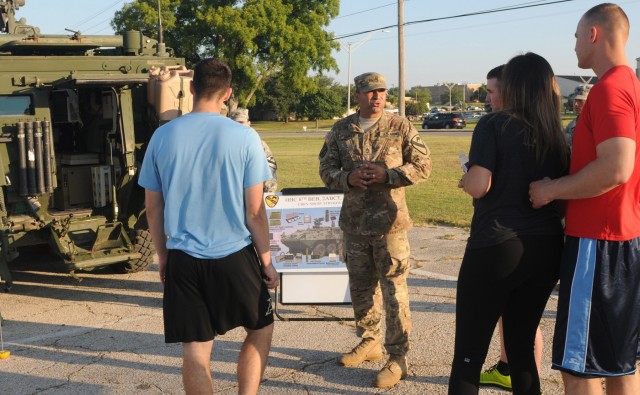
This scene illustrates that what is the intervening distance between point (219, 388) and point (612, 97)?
2964 millimetres

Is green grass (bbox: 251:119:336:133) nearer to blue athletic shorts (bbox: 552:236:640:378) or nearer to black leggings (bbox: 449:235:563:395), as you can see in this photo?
black leggings (bbox: 449:235:563:395)

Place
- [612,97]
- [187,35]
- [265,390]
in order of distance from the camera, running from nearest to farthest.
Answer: [612,97], [265,390], [187,35]

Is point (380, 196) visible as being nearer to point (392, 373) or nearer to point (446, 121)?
point (392, 373)

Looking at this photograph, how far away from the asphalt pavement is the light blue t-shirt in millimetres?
1501

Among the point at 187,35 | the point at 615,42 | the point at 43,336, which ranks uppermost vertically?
the point at 187,35

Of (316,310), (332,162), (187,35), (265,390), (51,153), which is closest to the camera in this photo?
(265,390)

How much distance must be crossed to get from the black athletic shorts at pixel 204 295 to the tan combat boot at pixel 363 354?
1605 millimetres

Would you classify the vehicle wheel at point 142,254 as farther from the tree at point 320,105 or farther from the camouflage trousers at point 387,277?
the tree at point 320,105

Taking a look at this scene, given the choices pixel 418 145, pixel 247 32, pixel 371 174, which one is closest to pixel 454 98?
pixel 247 32

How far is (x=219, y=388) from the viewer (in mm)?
4578

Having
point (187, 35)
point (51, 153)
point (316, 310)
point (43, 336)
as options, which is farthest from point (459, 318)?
point (187, 35)

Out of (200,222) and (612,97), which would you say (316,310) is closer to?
(200,222)

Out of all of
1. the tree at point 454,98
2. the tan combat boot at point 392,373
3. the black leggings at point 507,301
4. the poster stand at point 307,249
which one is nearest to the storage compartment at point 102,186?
the poster stand at point 307,249

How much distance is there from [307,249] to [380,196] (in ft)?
4.08
